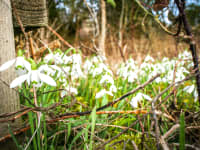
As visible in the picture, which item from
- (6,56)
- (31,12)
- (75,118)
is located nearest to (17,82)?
(6,56)

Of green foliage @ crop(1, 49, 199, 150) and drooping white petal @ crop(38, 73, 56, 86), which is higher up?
drooping white petal @ crop(38, 73, 56, 86)

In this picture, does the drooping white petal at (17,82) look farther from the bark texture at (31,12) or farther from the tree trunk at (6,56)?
the bark texture at (31,12)

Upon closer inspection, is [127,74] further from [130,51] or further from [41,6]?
[130,51]

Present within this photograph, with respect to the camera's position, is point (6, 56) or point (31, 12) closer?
point (6, 56)

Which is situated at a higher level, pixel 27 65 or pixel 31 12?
pixel 31 12

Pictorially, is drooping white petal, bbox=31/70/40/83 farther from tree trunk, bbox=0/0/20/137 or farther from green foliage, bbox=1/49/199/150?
tree trunk, bbox=0/0/20/137

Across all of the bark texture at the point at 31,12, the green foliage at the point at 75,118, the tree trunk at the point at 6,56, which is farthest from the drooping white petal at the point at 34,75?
the bark texture at the point at 31,12

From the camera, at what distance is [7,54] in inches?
35.7

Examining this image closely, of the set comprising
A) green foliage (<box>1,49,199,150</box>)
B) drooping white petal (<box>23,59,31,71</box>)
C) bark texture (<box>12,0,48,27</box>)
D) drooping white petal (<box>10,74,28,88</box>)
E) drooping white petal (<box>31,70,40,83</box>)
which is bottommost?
green foliage (<box>1,49,199,150</box>)

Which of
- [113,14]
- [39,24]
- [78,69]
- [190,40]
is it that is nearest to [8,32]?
[39,24]

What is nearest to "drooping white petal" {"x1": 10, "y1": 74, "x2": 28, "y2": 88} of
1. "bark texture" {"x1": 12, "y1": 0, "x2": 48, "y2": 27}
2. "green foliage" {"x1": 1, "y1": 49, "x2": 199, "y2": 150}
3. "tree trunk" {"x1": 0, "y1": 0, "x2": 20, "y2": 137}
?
"green foliage" {"x1": 1, "y1": 49, "x2": 199, "y2": 150}

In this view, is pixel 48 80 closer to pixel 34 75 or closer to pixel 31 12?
pixel 34 75

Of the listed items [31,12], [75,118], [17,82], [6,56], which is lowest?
[75,118]

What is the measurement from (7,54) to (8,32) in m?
0.13
